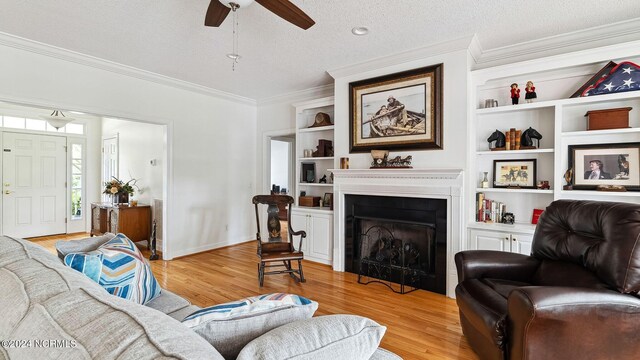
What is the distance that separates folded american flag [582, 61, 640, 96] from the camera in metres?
2.66

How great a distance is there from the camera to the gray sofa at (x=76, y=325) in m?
0.61

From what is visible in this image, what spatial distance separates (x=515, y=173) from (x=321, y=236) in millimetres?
2490

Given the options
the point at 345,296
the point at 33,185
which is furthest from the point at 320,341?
the point at 33,185

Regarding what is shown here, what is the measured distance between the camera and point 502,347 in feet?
5.65

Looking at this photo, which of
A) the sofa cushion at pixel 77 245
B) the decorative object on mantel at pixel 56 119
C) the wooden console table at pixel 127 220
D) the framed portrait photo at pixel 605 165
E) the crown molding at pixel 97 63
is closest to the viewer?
the sofa cushion at pixel 77 245

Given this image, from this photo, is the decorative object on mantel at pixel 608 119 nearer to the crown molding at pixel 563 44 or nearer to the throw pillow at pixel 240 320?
the crown molding at pixel 563 44

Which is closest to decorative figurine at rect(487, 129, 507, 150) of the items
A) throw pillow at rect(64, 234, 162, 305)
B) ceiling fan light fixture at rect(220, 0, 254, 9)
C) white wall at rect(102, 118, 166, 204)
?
ceiling fan light fixture at rect(220, 0, 254, 9)

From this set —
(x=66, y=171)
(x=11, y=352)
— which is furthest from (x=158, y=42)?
(x=66, y=171)

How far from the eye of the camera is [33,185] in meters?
5.66

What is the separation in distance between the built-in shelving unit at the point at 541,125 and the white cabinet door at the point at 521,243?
0.16 feet

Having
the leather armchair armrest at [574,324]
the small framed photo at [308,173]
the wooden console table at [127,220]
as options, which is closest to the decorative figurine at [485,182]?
the leather armchair armrest at [574,324]

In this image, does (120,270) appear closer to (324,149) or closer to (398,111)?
(398,111)

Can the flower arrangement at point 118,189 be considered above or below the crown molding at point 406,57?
below

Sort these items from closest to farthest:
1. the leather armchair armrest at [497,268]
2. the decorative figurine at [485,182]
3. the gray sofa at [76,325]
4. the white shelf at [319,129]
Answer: the gray sofa at [76,325], the leather armchair armrest at [497,268], the decorative figurine at [485,182], the white shelf at [319,129]
